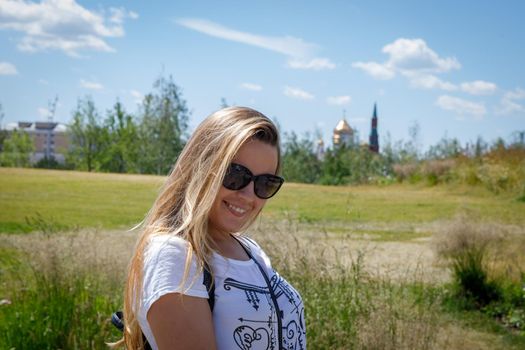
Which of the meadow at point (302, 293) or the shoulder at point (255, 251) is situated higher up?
the shoulder at point (255, 251)

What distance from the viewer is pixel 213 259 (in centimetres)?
161

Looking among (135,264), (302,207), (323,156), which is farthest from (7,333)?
(323,156)

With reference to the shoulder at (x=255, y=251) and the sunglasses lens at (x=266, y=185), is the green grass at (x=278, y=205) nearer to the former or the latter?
the shoulder at (x=255, y=251)

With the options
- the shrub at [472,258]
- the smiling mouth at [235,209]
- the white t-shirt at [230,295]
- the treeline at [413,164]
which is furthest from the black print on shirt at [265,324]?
the treeline at [413,164]

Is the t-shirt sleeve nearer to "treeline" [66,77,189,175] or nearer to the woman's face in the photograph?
the woman's face

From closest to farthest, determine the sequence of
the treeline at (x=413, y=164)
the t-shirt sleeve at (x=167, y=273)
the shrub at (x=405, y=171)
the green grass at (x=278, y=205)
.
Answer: the t-shirt sleeve at (x=167, y=273)
the green grass at (x=278, y=205)
the treeline at (x=413, y=164)
the shrub at (x=405, y=171)

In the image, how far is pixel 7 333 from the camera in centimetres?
410

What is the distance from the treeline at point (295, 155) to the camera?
20089 millimetres

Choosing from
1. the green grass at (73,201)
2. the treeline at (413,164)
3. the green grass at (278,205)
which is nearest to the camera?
the green grass at (73,201)

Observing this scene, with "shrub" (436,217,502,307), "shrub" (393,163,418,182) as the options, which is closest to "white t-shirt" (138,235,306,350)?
"shrub" (436,217,502,307)

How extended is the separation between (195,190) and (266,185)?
0.85 feet

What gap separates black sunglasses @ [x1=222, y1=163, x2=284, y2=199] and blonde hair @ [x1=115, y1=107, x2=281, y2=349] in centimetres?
5

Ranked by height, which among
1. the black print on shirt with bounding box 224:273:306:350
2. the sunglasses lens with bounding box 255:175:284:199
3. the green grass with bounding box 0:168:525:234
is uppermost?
the sunglasses lens with bounding box 255:175:284:199

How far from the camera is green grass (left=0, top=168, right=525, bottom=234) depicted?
38.1 ft
